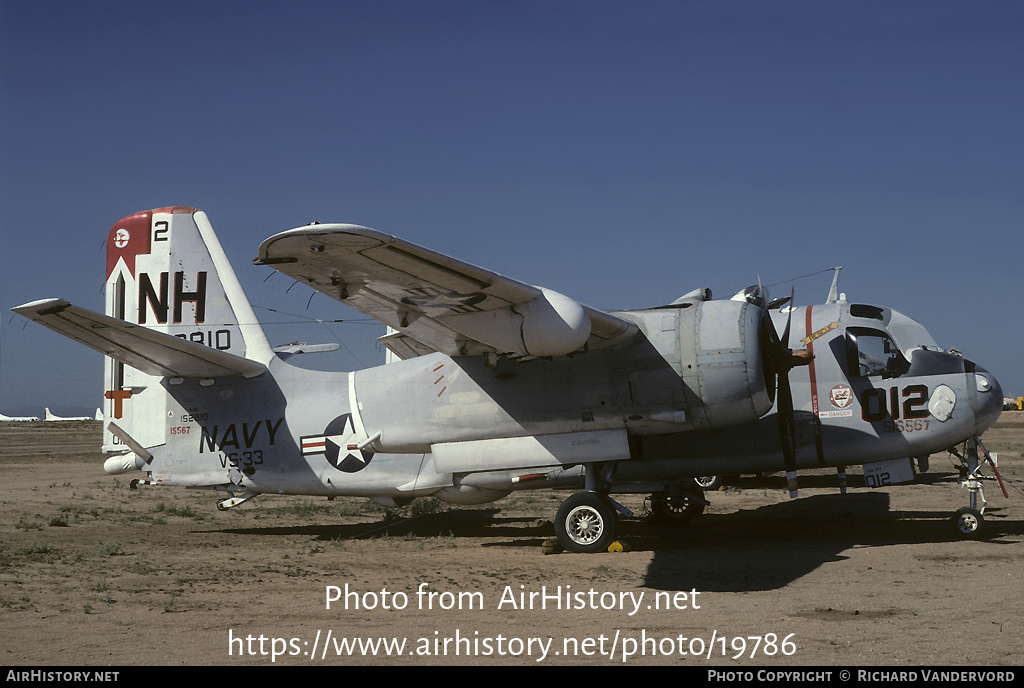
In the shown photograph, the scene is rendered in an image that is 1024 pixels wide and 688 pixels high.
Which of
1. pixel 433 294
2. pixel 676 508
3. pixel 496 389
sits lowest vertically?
pixel 676 508

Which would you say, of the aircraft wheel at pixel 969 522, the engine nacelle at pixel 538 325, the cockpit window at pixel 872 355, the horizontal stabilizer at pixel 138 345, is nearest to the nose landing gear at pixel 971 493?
the aircraft wheel at pixel 969 522

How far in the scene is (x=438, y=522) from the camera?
1767 cm

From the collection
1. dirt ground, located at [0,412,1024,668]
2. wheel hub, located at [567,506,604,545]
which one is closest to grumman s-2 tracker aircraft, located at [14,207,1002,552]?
wheel hub, located at [567,506,604,545]

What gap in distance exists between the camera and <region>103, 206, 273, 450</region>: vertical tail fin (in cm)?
1577

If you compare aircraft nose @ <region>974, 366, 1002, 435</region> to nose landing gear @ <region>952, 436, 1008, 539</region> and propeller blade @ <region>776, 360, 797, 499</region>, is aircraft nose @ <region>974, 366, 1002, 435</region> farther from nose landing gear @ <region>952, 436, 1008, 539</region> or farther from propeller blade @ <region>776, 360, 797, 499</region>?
propeller blade @ <region>776, 360, 797, 499</region>

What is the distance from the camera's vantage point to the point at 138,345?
13312 mm

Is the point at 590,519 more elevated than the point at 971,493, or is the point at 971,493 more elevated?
the point at 971,493

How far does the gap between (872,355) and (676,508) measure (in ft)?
15.9

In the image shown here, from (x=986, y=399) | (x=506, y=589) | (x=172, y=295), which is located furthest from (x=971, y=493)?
(x=172, y=295)

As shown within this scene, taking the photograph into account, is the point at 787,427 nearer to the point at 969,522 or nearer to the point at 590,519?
the point at 969,522

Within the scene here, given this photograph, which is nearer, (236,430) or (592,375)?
(592,375)

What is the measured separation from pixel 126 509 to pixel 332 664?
1513cm
